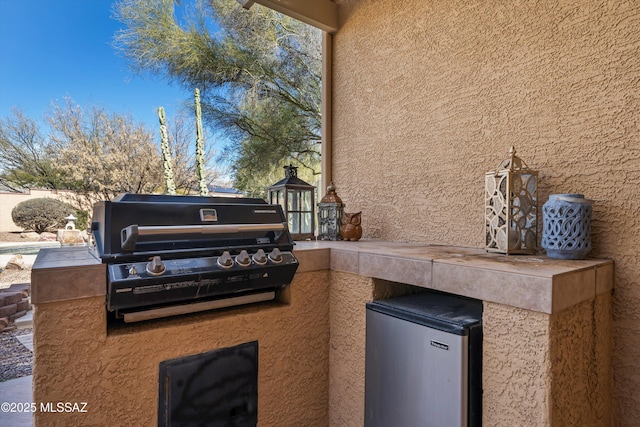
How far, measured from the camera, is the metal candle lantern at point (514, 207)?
1.48m

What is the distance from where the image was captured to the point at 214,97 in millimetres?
4098

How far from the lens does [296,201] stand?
7.66ft

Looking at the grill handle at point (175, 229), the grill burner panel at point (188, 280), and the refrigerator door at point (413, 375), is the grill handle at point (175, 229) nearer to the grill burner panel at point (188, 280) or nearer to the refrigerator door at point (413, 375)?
the grill burner panel at point (188, 280)

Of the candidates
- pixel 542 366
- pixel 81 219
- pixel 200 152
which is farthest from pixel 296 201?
pixel 81 219

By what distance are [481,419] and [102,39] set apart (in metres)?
5.36

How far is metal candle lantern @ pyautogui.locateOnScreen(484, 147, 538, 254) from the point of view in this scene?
4.85 ft

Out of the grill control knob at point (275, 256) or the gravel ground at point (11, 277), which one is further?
the gravel ground at point (11, 277)

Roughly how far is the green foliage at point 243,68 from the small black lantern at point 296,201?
1885mm

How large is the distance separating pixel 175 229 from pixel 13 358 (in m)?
2.78

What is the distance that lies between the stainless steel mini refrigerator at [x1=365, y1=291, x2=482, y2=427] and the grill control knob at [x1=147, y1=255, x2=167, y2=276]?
0.93 m

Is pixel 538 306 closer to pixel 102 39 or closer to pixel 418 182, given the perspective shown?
pixel 418 182

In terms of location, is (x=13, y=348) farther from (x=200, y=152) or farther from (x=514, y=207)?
(x=514, y=207)

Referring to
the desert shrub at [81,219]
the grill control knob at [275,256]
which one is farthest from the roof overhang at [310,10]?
the desert shrub at [81,219]

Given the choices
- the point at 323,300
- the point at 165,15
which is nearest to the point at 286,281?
the point at 323,300
